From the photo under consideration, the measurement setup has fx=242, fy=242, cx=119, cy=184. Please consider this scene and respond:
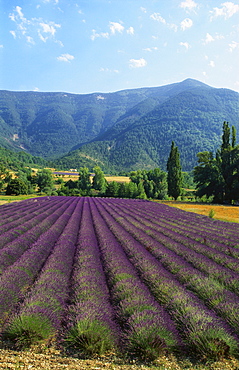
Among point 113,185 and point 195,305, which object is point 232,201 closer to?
point 113,185

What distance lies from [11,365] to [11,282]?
236 cm

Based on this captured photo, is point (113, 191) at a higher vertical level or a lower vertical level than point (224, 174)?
lower

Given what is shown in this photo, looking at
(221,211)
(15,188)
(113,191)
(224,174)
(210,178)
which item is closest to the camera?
(221,211)

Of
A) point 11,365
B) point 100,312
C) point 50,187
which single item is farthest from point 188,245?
point 50,187

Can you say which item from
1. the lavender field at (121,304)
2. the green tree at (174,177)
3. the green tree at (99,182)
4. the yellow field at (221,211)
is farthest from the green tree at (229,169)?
the green tree at (99,182)

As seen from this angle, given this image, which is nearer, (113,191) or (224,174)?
(224,174)

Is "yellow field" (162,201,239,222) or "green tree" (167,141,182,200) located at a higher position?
"green tree" (167,141,182,200)

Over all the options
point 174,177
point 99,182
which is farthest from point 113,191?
point 174,177

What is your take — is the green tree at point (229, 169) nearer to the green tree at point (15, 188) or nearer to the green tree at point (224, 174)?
the green tree at point (224, 174)

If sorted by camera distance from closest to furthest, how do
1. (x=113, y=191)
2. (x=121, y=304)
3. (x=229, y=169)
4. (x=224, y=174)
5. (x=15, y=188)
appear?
(x=121, y=304) → (x=229, y=169) → (x=224, y=174) → (x=15, y=188) → (x=113, y=191)

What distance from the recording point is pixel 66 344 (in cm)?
334

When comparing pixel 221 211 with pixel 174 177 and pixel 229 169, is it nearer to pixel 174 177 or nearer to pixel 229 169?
pixel 229 169

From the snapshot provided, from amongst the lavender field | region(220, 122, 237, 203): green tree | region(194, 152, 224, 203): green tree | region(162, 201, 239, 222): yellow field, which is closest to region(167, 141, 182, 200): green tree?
region(194, 152, 224, 203): green tree

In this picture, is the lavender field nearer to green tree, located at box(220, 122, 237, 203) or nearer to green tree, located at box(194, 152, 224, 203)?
green tree, located at box(220, 122, 237, 203)
